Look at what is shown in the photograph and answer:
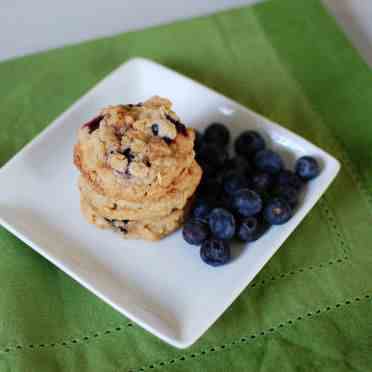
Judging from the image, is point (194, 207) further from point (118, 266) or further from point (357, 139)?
point (357, 139)

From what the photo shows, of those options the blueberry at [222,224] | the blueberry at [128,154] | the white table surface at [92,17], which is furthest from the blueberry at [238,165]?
the white table surface at [92,17]

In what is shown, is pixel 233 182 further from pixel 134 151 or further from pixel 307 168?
pixel 134 151

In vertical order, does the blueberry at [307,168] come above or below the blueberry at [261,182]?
above

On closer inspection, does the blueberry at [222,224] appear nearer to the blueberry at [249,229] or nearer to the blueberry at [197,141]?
the blueberry at [249,229]

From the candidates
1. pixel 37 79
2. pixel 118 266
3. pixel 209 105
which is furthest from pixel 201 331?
pixel 37 79

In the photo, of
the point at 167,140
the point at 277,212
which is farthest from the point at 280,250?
the point at 167,140

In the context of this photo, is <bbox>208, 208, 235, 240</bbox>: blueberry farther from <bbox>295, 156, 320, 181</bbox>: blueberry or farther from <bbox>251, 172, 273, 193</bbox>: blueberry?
<bbox>295, 156, 320, 181</bbox>: blueberry
